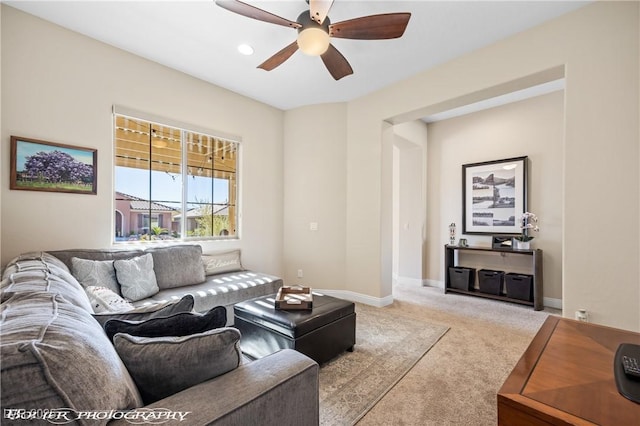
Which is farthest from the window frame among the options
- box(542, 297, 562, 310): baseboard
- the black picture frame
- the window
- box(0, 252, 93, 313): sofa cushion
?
box(542, 297, 562, 310): baseboard

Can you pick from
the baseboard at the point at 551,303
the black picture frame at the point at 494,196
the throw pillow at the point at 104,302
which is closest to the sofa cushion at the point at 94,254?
the throw pillow at the point at 104,302

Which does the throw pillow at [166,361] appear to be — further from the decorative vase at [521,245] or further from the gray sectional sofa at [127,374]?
the decorative vase at [521,245]

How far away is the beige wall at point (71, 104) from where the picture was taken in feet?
7.91

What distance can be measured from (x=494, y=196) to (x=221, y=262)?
425 centimetres

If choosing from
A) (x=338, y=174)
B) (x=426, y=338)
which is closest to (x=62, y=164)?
(x=338, y=174)

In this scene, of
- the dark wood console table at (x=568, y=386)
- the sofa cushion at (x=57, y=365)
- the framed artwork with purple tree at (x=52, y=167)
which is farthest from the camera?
the framed artwork with purple tree at (x=52, y=167)

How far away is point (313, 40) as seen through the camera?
217 centimetres

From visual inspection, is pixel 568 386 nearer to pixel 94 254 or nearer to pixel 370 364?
pixel 370 364

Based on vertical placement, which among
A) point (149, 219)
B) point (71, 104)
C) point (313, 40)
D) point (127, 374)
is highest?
point (313, 40)

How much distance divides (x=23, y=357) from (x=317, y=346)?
6.21 ft

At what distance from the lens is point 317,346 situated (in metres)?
2.22

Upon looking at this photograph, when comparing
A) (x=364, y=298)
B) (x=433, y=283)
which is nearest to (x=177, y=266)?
(x=364, y=298)

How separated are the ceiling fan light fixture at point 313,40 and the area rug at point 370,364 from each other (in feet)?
8.44

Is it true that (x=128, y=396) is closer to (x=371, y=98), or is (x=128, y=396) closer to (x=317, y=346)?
(x=317, y=346)
